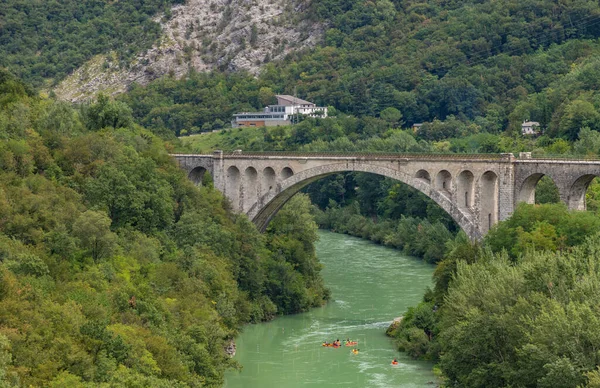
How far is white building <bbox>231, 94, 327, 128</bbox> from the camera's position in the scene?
107 metres

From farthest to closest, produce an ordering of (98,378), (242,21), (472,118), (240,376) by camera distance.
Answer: (242,21) < (472,118) < (240,376) < (98,378)

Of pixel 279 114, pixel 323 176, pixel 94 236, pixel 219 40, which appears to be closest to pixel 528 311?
pixel 94 236

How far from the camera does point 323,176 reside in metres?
62.3

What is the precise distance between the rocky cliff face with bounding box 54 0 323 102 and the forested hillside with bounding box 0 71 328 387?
58372 millimetres

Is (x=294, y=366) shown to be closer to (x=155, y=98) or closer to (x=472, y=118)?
(x=472, y=118)

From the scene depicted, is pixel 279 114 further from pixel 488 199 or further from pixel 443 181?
pixel 488 199

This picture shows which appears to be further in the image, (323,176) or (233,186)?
(233,186)

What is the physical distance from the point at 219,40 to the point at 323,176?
245ft

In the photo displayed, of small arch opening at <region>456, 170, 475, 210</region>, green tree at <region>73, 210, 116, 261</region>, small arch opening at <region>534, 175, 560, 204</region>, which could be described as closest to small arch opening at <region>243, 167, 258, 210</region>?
small arch opening at <region>456, 170, 475, 210</region>

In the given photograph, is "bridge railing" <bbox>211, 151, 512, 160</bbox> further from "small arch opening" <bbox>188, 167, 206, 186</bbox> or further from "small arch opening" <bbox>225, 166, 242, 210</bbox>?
"small arch opening" <bbox>188, 167, 206, 186</bbox>

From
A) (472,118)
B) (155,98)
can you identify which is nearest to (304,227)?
(472,118)

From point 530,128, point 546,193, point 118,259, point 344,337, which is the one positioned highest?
point 530,128

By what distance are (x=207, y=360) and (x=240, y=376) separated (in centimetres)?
475

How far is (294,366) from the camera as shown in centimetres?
4719
